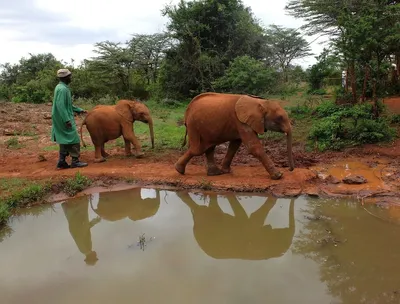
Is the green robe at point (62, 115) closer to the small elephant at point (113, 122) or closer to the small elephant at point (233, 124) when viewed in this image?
the small elephant at point (113, 122)

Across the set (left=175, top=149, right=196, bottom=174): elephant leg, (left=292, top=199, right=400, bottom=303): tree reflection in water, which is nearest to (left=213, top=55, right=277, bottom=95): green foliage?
(left=175, top=149, right=196, bottom=174): elephant leg

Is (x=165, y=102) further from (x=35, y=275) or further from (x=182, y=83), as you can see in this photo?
(x=35, y=275)

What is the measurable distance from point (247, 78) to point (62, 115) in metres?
9.63

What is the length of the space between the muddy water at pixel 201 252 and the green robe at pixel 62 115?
170 centimetres

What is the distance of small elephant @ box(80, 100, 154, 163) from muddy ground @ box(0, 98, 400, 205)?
0.47 m

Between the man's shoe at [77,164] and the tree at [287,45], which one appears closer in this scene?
the man's shoe at [77,164]

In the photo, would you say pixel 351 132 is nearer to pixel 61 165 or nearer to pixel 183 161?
pixel 183 161

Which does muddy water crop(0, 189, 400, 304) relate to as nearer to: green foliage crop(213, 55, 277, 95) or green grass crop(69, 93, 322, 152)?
green grass crop(69, 93, 322, 152)

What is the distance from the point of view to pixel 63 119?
730cm

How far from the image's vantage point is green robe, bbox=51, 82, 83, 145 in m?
7.25

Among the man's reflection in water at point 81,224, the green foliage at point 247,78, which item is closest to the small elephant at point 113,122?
the man's reflection in water at point 81,224

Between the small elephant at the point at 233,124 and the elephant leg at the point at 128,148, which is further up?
the small elephant at the point at 233,124

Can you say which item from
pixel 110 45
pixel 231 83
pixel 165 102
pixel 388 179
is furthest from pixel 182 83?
pixel 388 179

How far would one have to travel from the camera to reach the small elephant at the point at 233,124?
643cm
